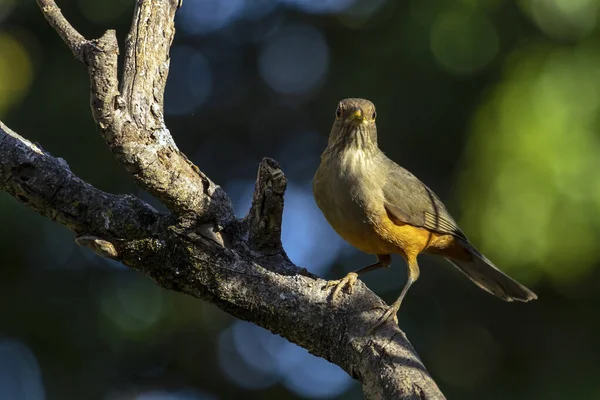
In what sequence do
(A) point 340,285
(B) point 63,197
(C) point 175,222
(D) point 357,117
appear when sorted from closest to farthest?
(B) point 63,197
(C) point 175,222
(A) point 340,285
(D) point 357,117

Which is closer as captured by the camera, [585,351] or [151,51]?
[151,51]

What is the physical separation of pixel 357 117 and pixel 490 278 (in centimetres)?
155

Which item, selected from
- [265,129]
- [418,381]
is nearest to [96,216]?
[418,381]

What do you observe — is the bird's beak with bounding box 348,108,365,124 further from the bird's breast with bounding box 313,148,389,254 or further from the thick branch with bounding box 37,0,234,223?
the thick branch with bounding box 37,0,234,223

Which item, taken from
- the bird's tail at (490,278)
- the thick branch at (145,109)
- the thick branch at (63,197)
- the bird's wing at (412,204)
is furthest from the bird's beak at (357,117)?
the thick branch at (63,197)

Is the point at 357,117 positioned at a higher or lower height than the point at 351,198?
higher

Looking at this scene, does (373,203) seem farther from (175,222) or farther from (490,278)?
(175,222)

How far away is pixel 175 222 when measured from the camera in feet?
11.3

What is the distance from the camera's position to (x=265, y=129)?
352 inches

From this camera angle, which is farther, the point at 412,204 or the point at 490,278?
the point at 490,278

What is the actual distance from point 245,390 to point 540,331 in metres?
3.08

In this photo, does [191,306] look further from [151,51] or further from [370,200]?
[151,51]

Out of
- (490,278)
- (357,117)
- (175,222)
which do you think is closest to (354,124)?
(357,117)

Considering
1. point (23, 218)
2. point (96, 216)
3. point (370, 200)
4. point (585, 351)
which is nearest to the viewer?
point (96, 216)
